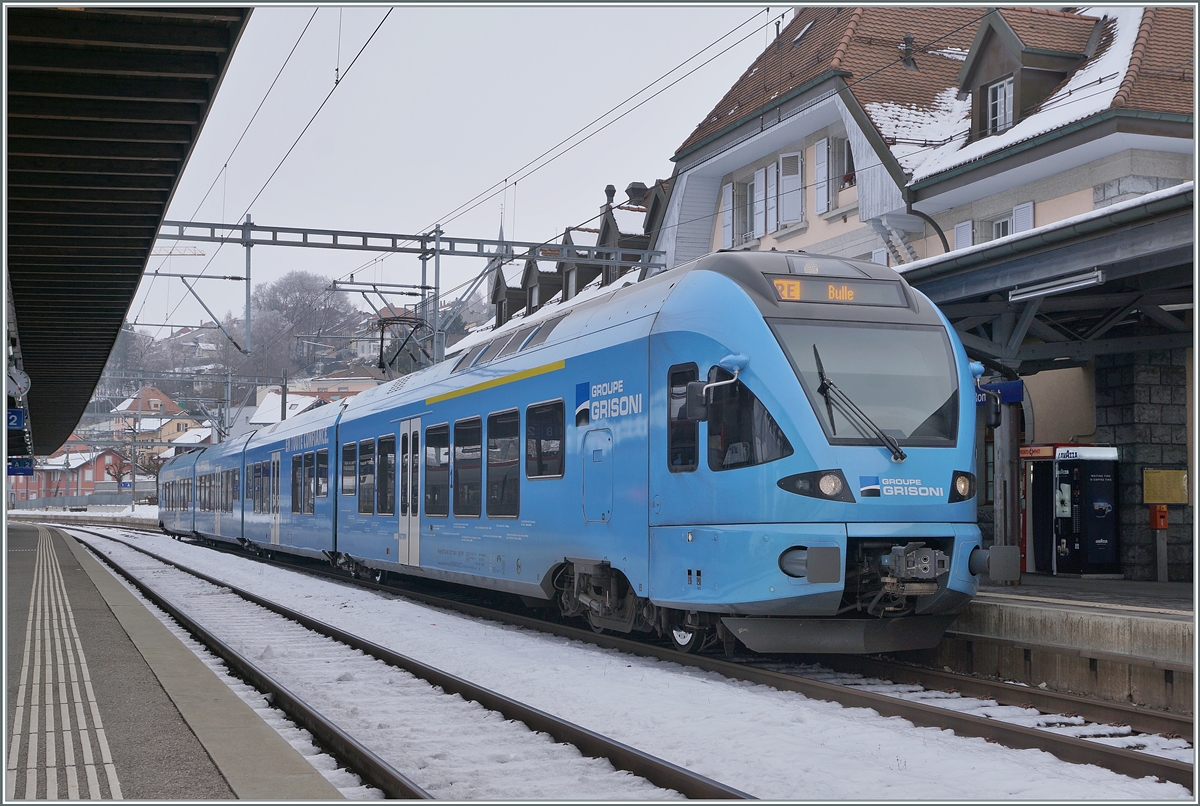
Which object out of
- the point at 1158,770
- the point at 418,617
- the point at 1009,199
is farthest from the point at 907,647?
the point at 1009,199

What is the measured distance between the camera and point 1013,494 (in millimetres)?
16594

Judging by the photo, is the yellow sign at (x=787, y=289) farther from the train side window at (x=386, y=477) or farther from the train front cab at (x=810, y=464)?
the train side window at (x=386, y=477)

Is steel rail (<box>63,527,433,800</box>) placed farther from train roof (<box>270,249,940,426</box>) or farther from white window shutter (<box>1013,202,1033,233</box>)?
white window shutter (<box>1013,202,1033,233</box>)

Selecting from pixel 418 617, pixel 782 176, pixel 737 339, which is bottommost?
pixel 418 617

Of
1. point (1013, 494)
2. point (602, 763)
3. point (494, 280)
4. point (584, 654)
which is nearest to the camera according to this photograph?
point (602, 763)

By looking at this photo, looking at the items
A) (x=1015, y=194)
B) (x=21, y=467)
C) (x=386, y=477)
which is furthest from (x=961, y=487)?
(x=21, y=467)

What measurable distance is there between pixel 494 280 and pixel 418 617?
2972 centimetres

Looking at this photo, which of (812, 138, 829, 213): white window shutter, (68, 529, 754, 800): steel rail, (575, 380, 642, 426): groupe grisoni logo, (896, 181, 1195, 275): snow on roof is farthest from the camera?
(812, 138, 829, 213): white window shutter

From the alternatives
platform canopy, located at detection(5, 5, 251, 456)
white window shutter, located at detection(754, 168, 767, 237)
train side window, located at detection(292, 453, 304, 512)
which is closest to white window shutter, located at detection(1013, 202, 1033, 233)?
white window shutter, located at detection(754, 168, 767, 237)

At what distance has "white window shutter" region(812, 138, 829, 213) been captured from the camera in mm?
25141

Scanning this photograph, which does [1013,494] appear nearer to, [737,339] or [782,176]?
[737,339]

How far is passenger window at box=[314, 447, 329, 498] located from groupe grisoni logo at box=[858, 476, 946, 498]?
13.5 metres

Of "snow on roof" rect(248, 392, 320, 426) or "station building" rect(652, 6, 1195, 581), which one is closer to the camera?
"station building" rect(652, 6, 1195, 581)

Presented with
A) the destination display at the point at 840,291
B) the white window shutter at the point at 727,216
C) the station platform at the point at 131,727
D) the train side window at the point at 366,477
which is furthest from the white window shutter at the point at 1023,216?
the station platform at the point at 131,727
